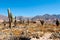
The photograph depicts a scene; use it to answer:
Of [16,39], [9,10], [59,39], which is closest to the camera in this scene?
[16,39]

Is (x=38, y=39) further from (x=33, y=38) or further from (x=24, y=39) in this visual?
(x=24, y=39)

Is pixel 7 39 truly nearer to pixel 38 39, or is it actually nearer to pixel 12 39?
pixel 12 39

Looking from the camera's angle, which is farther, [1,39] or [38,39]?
[38,39]

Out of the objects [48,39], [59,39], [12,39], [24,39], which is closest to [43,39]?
[48,39]

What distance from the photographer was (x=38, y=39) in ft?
51.2

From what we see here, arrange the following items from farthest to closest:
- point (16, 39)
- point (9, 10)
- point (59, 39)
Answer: point (9, 10) < point (59, 39) < point (16, 39)

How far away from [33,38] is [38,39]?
553 mm

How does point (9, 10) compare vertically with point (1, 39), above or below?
above

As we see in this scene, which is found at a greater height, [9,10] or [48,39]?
[9,10]

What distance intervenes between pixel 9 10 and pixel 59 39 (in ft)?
48.2

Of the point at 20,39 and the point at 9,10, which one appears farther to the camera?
the point at 9,10

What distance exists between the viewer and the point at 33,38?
15797 mm

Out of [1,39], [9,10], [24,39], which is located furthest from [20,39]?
[9,10]

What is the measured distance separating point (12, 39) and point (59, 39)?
188 inches
